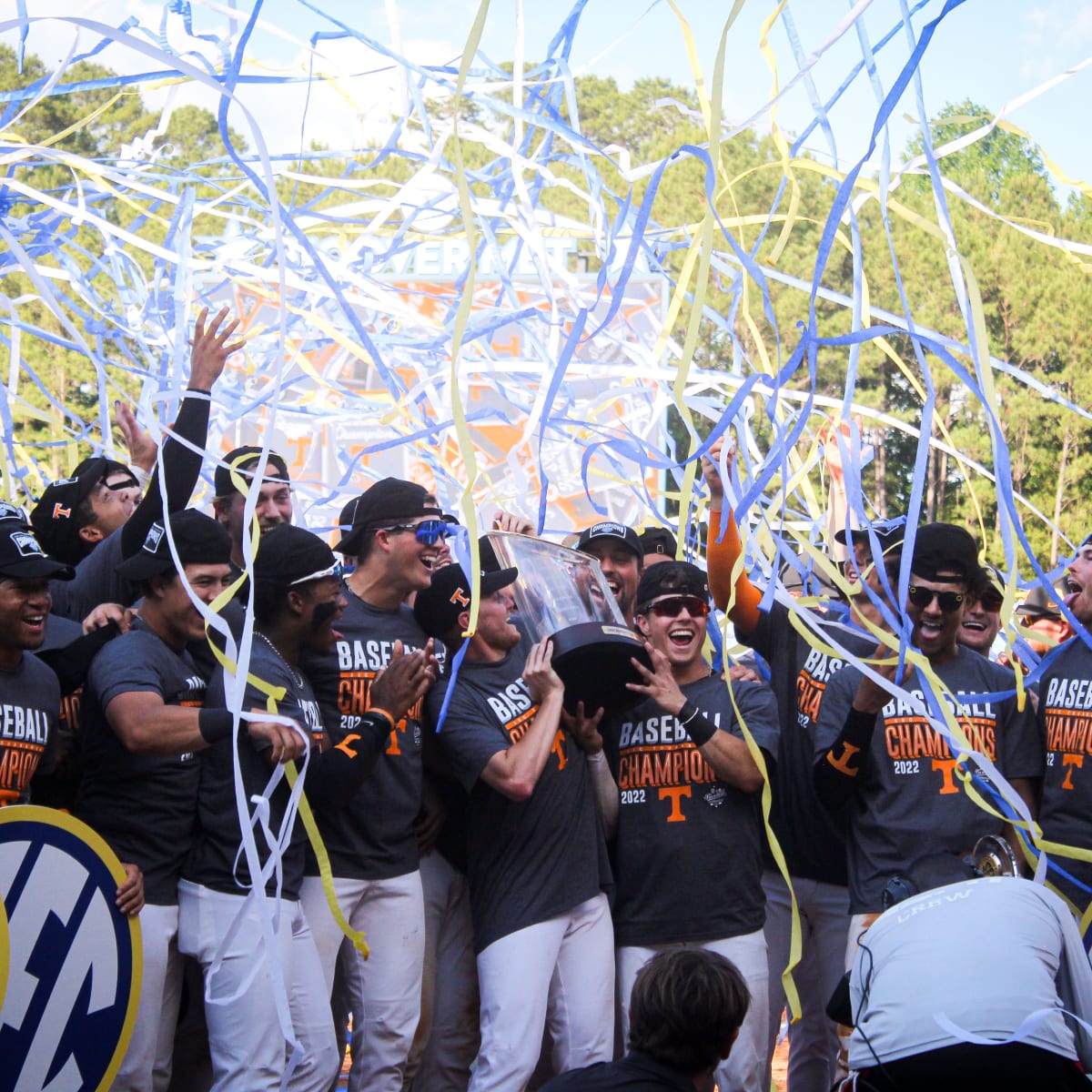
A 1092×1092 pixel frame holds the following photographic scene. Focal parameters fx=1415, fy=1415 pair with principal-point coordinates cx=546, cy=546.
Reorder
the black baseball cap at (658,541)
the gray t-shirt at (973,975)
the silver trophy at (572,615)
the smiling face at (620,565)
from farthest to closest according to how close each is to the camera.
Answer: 1. the black baseball cap at (658,541)
2. the smiling face at (620,565)
3. the silver trophy at (572,615)
4. the gray t-shirt at (973,975)

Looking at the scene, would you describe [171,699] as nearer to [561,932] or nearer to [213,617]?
[213,617]

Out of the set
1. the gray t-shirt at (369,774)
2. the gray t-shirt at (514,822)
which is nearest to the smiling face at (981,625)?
the gray t-shirt at (514,822)

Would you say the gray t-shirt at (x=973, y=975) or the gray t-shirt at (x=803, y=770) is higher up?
the gray t-shirt at (x=803, y=770)

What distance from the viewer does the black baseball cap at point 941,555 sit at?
4.29 meters

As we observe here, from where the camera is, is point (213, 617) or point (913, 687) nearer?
point (213, 617)

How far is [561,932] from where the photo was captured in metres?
4.27

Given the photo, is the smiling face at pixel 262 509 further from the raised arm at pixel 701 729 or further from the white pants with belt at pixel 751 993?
the white pants with belt at pixel 751 993

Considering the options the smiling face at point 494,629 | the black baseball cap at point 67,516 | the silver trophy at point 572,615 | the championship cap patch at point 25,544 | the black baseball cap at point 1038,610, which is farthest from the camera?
the black baseball cap at point 1038,610

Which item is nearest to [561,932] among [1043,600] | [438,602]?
[438,602]

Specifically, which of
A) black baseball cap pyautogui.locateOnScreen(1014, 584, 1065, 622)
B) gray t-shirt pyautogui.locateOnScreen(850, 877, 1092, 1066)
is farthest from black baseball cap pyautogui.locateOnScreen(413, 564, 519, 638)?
black baseball cap pyautogui.locateOnScreen(1014, 584, 1065, 622)

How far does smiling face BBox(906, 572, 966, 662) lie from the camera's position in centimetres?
432

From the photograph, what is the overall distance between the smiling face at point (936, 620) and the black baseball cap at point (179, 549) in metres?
2.07

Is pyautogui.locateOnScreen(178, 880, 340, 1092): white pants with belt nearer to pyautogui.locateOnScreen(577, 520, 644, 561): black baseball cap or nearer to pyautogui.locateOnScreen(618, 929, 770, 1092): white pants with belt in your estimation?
pyautogui.locateOnScreen(618, 929, 770, 1092): white pants with belt

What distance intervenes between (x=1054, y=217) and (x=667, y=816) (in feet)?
53.1
